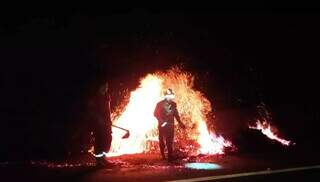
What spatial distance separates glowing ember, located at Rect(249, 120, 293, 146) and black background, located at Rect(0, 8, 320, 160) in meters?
0.51

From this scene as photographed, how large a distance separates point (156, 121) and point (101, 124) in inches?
132

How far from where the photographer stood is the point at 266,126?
1908 cm

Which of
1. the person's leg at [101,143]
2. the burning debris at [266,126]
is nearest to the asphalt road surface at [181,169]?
the person's leg at [101,143]

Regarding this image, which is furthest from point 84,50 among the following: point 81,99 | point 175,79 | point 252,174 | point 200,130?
point 252,174

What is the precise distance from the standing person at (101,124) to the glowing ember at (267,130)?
594 cm

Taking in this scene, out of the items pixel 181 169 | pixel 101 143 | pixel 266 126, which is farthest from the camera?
pixel 266 126

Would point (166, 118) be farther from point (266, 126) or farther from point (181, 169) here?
point (266, 126)

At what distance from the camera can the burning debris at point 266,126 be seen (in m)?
17.7

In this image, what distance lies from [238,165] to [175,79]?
5.05 m

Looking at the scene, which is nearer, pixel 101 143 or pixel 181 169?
pixel 181 169

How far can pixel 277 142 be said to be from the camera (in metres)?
16.8

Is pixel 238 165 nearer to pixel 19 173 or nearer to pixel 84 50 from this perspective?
pixel 19 173

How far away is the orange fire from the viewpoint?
52.4ft

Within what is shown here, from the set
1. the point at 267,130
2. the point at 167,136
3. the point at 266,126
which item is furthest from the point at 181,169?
the point at 266,126
